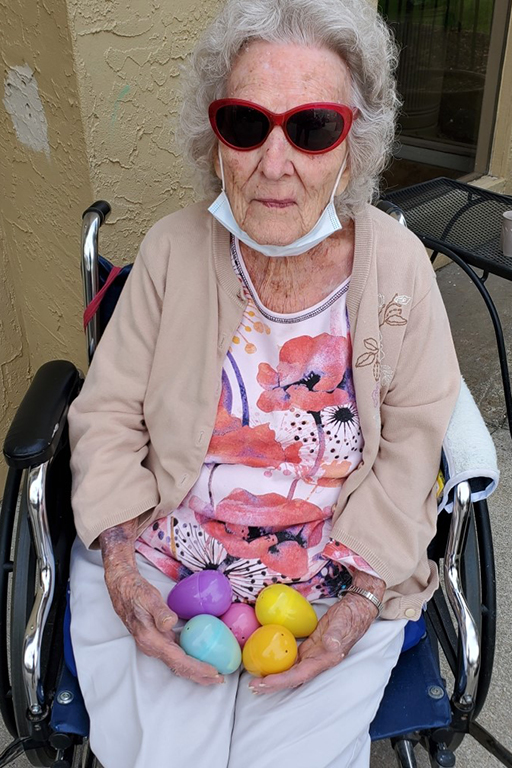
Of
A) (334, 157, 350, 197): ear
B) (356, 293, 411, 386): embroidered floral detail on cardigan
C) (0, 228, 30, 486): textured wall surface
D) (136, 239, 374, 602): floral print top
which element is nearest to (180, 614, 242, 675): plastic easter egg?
(136, 239, 374, 602): floral print top

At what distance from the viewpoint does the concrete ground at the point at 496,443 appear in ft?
6.93

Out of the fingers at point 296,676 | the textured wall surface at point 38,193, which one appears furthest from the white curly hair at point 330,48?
the fingers at point 296,676

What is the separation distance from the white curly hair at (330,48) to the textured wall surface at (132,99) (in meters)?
0.45

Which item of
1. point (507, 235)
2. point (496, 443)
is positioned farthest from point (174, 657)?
point (496, 443)

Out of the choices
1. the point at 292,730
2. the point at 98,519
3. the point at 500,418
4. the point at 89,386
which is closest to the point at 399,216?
the point at 89,386

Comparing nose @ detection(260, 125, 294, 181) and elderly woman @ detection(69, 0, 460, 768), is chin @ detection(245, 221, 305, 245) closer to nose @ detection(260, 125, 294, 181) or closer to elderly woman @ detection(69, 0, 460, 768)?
elderly woman @ detection(69, 0, 460, 768)

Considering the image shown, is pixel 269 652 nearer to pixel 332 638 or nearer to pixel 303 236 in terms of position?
pixel 332 638

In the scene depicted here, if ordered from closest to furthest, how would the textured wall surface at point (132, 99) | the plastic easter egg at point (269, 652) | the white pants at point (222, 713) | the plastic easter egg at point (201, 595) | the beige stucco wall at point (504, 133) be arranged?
1. the white pants at point (222, 713)
2. the plastic easter egg at point (269, 652)
3. the plastic easter egg at point (201, 595)
4. the textured wall surface at point (132, 99)
5. the beige stucco wall at point (504, 133)

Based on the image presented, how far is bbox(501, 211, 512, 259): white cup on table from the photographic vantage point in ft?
9.15

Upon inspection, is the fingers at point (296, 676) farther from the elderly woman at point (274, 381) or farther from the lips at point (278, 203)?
the lips at point (278, 203)

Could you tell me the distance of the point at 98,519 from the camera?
5.54ft

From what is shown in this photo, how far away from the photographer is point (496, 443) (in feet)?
10.9

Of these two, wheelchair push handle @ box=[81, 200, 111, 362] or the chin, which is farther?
wheelchair push handle @ box=[81, 200, 111, 362]

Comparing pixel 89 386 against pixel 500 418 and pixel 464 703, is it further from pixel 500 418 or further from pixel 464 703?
pixel 500 418
